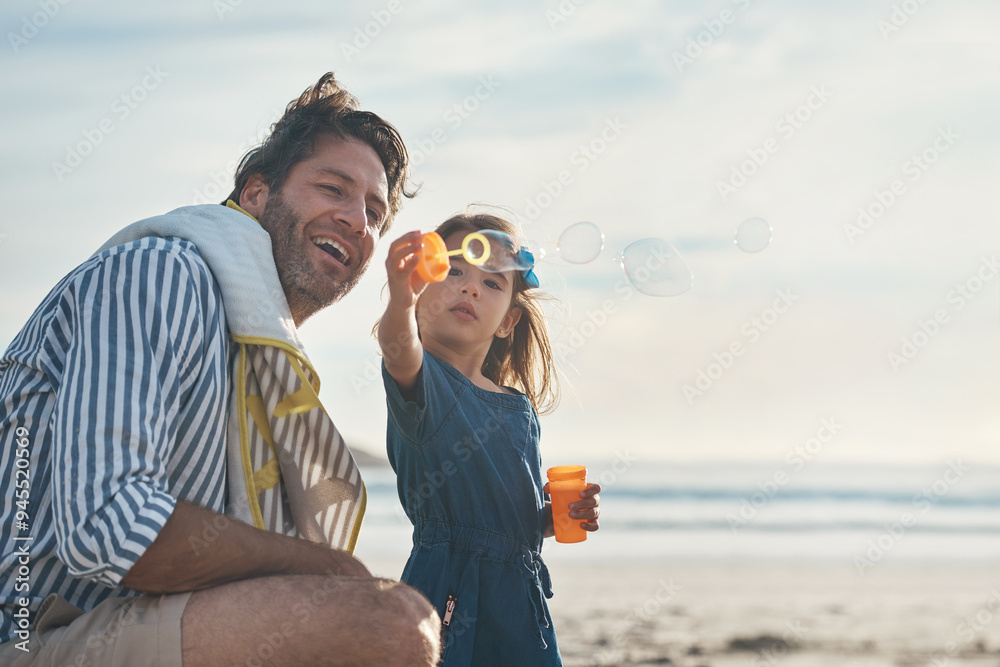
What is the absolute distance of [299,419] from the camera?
86.7 inches

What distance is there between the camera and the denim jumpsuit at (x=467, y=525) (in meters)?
2.71

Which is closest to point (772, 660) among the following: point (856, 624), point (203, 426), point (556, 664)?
point (856, 624)

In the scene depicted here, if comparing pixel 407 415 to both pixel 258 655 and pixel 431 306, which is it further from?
pixel 258 655

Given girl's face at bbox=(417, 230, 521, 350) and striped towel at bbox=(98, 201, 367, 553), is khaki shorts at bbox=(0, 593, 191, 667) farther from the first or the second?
girl's face at bbox=(417, 230, 521, 350)

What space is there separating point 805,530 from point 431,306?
432 inches

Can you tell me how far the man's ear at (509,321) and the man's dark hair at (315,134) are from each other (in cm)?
61

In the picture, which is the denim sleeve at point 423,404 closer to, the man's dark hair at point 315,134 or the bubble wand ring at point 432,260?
the bubble wand ring at point 432,260

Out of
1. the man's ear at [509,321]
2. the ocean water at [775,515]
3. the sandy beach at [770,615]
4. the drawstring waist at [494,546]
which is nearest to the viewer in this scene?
the drawstring waist at [494,546]

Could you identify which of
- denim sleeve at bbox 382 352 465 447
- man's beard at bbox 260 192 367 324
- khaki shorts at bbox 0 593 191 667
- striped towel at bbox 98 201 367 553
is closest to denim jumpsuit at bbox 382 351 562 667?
denim sleeve at bbox 382 352 465 447

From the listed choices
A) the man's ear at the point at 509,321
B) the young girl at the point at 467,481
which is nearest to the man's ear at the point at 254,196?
the young girl at the point at 467,481

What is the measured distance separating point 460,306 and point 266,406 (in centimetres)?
105

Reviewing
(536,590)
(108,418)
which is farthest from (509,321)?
(108,418)

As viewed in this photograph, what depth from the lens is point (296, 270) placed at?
8.63 ft

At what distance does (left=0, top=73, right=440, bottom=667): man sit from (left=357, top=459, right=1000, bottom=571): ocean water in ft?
18.8
